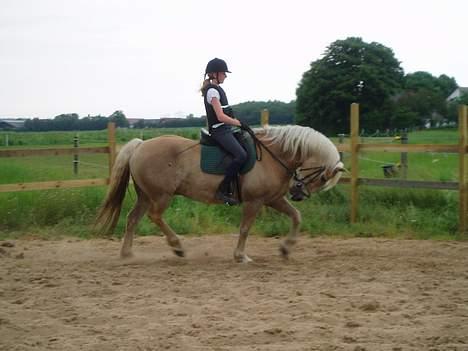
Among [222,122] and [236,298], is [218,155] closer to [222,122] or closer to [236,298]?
[222,122]

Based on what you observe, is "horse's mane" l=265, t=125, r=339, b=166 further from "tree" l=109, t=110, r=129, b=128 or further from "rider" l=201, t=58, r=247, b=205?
"tree" l=109, t=110, r=129, b=128

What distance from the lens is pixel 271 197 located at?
24.2 ft

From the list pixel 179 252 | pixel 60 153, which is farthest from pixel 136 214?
pixel 60 153

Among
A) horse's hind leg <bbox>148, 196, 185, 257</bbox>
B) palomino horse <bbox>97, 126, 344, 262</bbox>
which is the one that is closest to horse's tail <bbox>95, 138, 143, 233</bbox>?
palomino horse <bbox>97, 126, 344, 262</bbox>

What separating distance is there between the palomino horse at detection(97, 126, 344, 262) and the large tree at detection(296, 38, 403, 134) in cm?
2459

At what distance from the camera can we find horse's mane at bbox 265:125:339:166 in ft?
23.8

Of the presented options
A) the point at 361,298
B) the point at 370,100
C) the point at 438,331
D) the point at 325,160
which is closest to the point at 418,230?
the point at 325,160

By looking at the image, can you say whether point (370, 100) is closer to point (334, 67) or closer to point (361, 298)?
point (334, 67)

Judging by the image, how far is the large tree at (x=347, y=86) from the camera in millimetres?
32094

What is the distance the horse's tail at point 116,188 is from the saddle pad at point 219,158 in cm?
101

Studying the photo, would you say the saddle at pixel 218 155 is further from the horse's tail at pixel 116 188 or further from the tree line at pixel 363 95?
the tree line at pixel 363 95

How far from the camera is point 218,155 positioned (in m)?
7.32

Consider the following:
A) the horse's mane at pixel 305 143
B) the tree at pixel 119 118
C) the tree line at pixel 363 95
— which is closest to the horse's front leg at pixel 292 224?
the horse's mane at pixel 305 143

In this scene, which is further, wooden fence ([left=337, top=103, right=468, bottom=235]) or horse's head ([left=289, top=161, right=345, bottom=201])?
wooden fence ([left=337, top=103, right=468, bottom=235])
